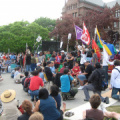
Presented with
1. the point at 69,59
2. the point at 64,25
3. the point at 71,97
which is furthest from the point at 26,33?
the point at 71,97

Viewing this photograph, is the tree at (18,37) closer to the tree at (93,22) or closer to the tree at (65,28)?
the tree at (65,28)

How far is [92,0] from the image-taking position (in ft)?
197

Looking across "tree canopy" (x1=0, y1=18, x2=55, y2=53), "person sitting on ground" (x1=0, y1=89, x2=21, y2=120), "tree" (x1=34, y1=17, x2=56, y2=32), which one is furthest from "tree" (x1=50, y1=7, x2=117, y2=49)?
"person sitting on ground" (x1=0, y1=89, x2=21, y2=120)

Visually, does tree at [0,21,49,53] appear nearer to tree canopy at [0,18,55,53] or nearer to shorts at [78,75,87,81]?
tree canopy at [0,18,55,53]

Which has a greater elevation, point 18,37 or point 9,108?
point 18,37

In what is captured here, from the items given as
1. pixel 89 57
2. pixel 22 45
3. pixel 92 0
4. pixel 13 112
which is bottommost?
pixel 13 112

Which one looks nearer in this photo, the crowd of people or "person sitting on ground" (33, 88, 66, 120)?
the crowd of people

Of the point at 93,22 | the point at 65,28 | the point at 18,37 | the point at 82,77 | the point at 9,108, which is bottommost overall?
the point at 9,108

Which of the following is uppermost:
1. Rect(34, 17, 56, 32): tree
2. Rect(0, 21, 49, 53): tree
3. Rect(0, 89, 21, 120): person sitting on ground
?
Rect(34, 17, 56, 32): tree

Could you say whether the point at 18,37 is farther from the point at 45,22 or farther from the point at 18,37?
the point at 45,22

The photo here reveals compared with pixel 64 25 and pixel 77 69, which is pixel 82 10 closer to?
pixel 64 25

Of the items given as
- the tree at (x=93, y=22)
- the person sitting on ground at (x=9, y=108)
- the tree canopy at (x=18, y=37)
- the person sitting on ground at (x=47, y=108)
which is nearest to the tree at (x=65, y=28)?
the tree at (x=93, y=22)

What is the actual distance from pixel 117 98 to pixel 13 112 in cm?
453

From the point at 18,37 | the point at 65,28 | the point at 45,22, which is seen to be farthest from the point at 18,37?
the point at 45,22
